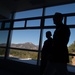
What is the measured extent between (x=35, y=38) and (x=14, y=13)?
1847 millimetres

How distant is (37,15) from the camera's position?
5480 mm

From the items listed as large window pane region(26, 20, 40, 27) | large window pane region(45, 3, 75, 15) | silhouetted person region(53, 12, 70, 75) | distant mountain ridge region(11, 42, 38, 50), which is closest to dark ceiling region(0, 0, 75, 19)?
large window pane region(45, 3, 75, 15)

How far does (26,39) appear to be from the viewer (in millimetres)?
5547

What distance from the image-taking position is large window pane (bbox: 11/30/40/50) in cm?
531

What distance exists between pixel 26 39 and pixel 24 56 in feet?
2.20

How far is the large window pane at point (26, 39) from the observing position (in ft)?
17.4

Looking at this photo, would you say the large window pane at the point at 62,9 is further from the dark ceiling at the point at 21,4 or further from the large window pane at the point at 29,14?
the large window pane at the point at 29,14

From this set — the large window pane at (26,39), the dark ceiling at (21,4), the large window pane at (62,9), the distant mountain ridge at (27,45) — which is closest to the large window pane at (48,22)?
the large window pane at (62,9)

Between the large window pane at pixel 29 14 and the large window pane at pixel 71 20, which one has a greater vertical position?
the large window pane at pixel 29 14

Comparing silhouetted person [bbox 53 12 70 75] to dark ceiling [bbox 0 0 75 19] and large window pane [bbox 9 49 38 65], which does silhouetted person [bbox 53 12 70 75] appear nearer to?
dark ceiling [bbox 0 0 75 19]

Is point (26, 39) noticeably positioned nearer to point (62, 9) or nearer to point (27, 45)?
point (27, 45)

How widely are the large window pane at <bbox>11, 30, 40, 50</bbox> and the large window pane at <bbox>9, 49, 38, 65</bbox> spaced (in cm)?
21

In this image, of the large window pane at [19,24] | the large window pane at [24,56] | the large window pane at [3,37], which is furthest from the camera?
the large window pane at [3,37]

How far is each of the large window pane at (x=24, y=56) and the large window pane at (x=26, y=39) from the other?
0.69ft
